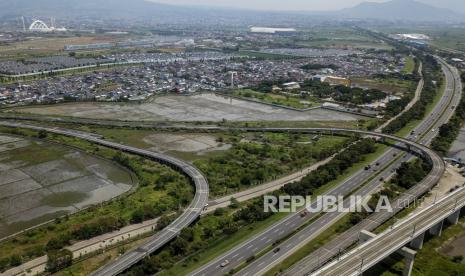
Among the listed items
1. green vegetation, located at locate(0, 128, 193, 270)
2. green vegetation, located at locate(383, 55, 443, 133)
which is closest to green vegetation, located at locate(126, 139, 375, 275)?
green vegetation, located at locate(0, 128, 193, 270)

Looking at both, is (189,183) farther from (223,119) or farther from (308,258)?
(223,119)

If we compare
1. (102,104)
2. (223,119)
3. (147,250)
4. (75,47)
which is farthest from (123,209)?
(75,47)

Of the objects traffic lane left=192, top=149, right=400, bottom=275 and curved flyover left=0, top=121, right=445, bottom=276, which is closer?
traffic lane left=192, top=149, right=400, bottom=275

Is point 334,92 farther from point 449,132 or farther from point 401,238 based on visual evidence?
point 401,238

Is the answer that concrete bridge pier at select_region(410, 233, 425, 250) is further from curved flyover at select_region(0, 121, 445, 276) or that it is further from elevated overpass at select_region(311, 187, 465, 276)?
curved flyover at select_region(0, 121, 445, 276)

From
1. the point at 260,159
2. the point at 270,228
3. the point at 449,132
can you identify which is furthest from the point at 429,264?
the point at 449,132

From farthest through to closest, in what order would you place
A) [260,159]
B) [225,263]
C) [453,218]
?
[260,159]
[453,218]
[225,263]
